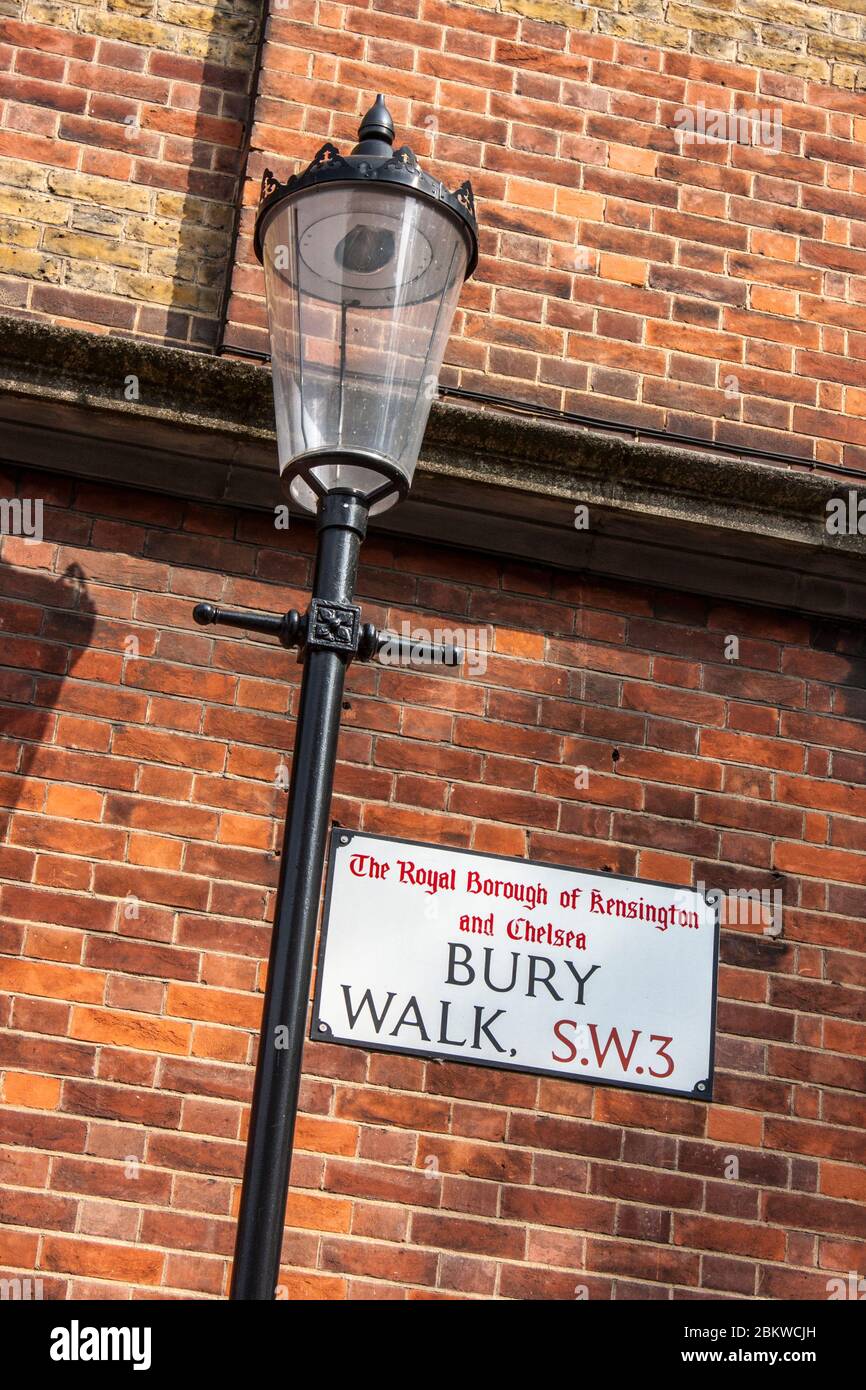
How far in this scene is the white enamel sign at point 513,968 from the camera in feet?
12.9

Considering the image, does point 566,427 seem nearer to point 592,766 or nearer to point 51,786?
point 592,766

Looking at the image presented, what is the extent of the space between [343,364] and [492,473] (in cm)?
126

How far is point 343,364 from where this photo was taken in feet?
9.98

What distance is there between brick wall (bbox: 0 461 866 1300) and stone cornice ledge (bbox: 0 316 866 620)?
0.08 m

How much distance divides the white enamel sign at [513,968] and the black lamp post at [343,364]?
107 cm

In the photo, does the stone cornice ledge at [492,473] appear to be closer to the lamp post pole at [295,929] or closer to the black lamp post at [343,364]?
the black lamp post at [343,364]

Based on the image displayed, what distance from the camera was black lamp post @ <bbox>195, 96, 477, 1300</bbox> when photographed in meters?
3.00

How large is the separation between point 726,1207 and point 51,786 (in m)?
1.91

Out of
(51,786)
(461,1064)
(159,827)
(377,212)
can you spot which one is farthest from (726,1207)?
(377,212)

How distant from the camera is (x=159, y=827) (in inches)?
158

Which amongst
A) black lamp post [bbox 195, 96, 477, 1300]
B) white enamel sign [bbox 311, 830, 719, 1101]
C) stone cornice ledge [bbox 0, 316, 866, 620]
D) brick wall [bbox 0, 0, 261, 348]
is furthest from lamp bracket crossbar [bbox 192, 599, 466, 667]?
brick wall [bbox 0, 0, 261, 348]

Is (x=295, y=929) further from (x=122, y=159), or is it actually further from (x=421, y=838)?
(x=122, y=159)

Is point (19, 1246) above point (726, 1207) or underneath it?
underneath

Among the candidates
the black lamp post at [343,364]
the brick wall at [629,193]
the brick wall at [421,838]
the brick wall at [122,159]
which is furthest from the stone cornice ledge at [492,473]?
the black lamp post at [343,364]
